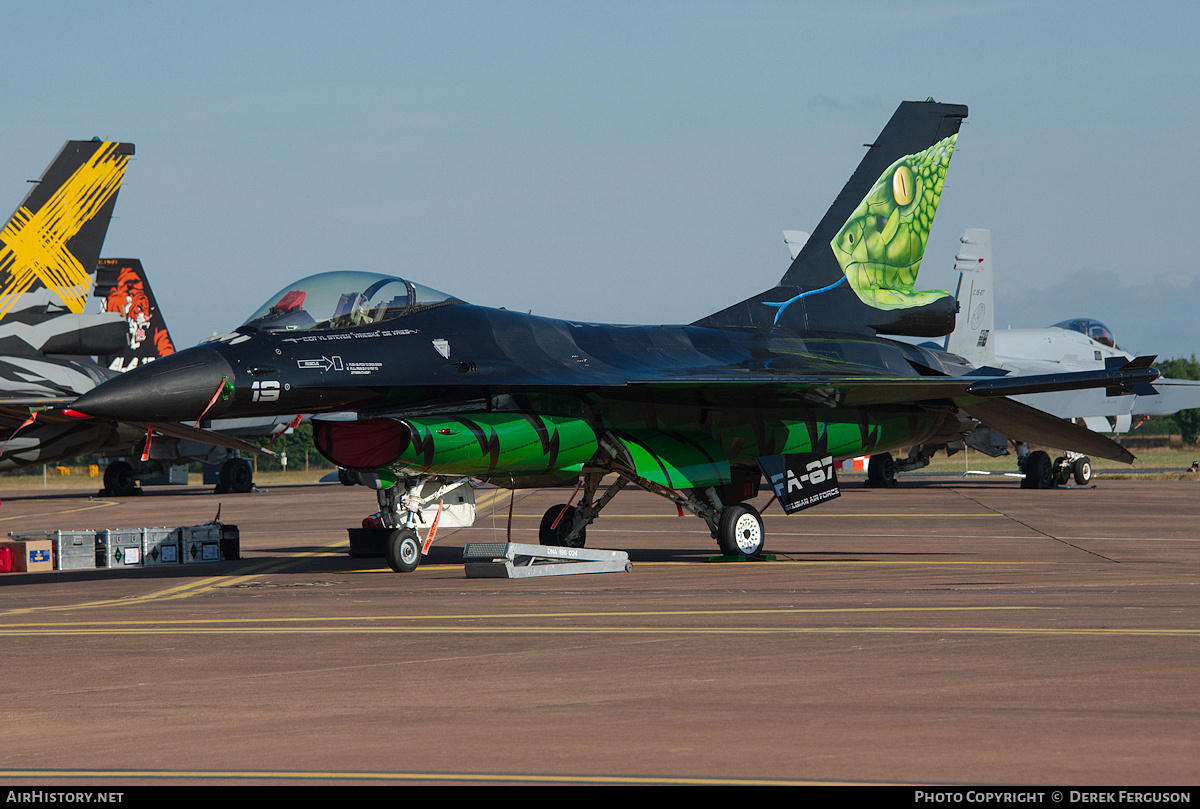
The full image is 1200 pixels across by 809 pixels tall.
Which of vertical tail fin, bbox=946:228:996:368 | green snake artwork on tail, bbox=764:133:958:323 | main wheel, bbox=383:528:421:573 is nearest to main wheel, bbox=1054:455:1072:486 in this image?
vertical tail fin, bbox=946:228:996:368

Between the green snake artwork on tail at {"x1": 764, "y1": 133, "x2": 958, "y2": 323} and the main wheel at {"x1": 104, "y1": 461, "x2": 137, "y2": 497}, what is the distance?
26157mm

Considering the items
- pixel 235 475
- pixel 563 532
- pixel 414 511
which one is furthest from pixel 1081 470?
pixel 414 511

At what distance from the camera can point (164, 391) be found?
12.0m

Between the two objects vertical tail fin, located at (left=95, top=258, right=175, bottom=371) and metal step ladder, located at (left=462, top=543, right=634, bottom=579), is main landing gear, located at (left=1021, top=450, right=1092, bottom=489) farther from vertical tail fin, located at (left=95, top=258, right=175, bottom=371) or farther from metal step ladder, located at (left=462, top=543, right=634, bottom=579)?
vertical tail fin, located at (left=95, top=258, right=175, bottom=371)

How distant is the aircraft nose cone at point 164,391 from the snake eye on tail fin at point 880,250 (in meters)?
8.00

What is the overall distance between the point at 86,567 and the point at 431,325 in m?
6.23

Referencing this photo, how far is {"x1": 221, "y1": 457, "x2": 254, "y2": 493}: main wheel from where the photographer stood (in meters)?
38.1

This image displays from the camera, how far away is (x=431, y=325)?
14055 millimetres

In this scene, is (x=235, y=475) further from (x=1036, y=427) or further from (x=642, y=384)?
(x=1036, y=427)

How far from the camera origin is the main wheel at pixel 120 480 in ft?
121

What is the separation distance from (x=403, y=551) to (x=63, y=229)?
11.6m
